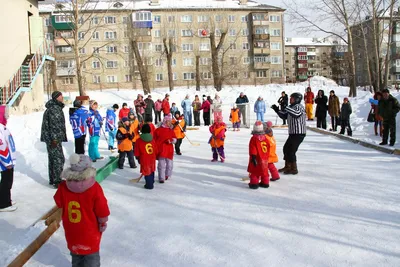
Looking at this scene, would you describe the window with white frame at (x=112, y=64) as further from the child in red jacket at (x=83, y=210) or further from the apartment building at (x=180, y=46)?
the child in red jacket at (x=83, y=210)

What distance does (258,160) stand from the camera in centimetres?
671

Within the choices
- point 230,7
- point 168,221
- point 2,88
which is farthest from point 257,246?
point 230,7

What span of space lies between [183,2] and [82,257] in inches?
2374

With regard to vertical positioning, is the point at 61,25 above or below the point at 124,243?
above

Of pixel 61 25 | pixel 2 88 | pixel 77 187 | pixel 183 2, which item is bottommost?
pixel 77 187

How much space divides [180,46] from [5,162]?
55.4m

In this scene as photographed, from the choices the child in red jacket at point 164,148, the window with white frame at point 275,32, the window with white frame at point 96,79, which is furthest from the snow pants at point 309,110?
the window with white frame at point 275,32

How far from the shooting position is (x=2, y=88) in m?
17.6

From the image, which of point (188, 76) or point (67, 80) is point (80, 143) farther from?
point (188, 76)

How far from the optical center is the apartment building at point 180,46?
2184 inches

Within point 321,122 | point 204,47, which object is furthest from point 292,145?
point 204,47

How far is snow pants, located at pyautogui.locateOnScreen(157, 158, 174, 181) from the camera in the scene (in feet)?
24.8

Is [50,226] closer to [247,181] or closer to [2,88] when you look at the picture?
[247,181]

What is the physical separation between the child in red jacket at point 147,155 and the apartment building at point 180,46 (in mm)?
46937
